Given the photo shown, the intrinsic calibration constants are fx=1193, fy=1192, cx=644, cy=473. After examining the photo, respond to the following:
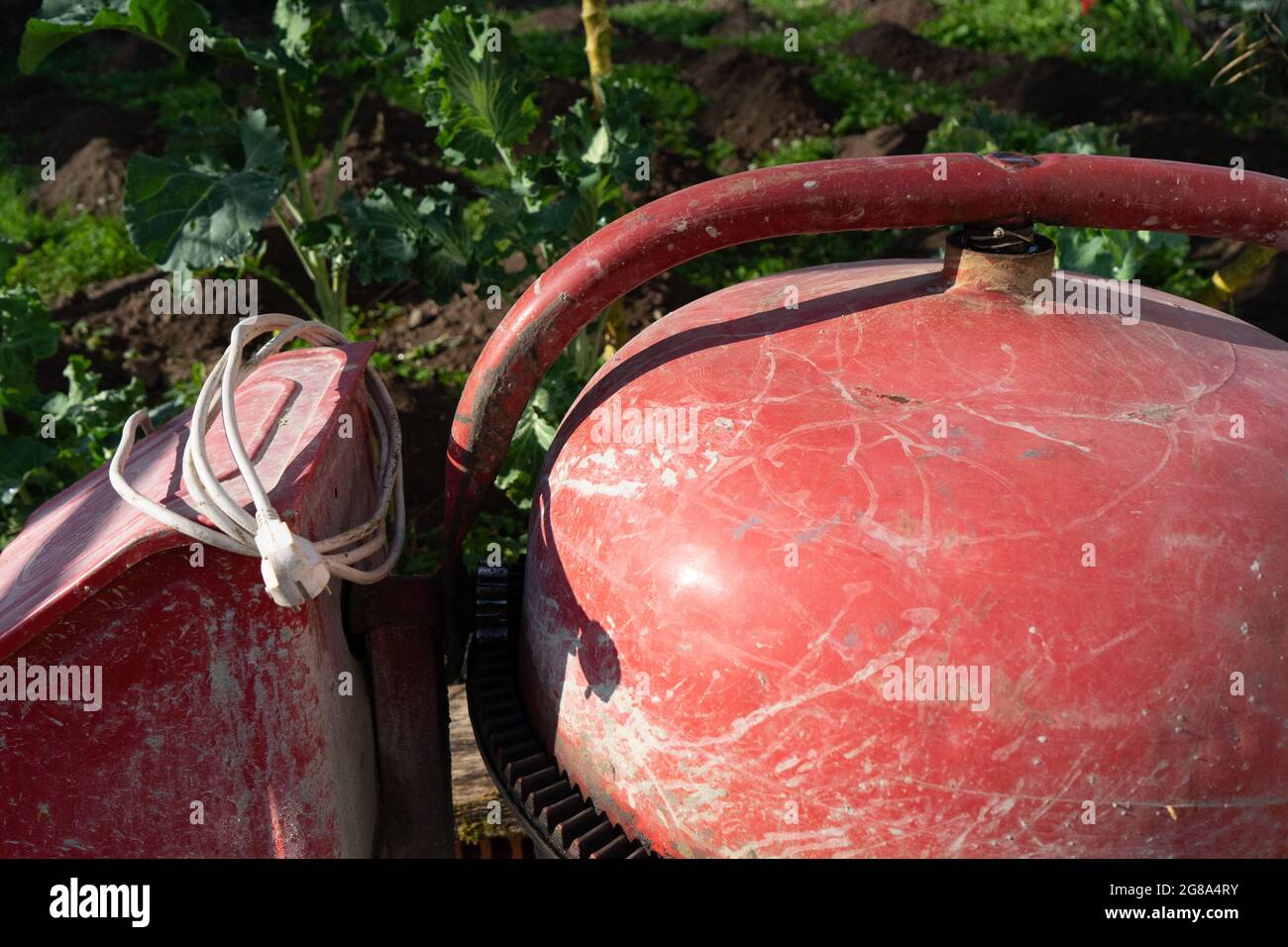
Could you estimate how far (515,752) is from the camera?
6.35 feet

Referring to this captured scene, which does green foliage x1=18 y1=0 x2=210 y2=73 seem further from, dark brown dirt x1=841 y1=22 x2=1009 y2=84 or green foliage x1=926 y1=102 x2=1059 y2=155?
dark brown dirt x1=841 y1=22 x2=1009 y2=84

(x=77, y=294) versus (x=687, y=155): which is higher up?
(x=687, y=155)

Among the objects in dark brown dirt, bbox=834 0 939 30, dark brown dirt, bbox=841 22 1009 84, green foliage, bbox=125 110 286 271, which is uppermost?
dark brown dirt, bbox=834 0 939 30

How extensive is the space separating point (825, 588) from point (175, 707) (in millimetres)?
917

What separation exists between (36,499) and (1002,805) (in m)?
3.31

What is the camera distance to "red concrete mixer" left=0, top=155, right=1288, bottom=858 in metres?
1.53

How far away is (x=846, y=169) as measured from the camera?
1851mm

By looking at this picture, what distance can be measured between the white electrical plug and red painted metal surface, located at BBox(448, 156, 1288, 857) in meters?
0.42

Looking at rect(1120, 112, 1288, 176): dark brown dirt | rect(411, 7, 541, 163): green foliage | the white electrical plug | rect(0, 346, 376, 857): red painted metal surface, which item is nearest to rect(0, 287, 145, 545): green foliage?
rect(411, 7, 541, 163): green foliage

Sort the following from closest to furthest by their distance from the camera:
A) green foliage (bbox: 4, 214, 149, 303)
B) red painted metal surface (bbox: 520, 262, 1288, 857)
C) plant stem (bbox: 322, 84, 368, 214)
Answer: red painted metal surface (bbox: 520, 262, 1288, 857) < plant stem (bbox: 322, 84, 368, 214) < green foliage (bbox: 4, 214, 149, 303)

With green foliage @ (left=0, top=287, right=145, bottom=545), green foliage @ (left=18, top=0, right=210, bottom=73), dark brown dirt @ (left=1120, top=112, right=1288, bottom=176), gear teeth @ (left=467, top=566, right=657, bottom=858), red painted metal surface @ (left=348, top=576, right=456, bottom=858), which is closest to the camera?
gear teeth @ (left=467, top=566, right=657, bottom=858)

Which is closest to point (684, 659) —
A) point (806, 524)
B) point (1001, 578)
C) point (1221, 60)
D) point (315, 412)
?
point (806, 524)

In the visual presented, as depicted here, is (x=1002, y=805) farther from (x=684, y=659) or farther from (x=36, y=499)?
(x=36, y=499)

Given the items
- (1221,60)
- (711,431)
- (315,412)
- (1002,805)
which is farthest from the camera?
(1221,60)
